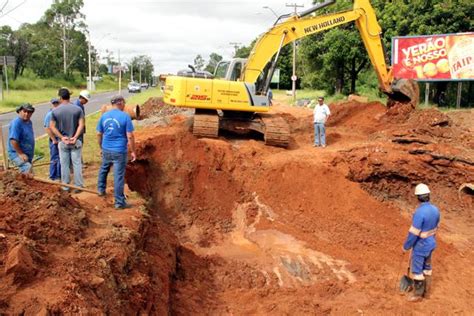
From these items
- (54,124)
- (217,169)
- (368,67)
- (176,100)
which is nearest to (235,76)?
(176,100)

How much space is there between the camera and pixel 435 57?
2294cm

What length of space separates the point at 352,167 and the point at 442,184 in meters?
2.22

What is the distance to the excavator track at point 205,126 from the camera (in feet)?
41.3

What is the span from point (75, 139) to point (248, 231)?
149 inches

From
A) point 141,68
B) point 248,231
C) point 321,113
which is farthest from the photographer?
point 141,68

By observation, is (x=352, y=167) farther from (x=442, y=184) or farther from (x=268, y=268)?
(x=268, y=268)

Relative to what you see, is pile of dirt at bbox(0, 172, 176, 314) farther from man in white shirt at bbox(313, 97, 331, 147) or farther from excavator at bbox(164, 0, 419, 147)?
man in white shirt at bbox(313, 97, 331, 147)

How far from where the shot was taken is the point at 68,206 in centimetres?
577

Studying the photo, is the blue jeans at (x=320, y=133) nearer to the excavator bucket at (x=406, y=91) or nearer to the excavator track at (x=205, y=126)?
the excavator track at (x=205, y=126)

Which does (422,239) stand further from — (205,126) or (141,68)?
(141,68)

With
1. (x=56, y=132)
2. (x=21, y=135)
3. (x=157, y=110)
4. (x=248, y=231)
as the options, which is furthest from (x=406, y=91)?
(x=157, y=110)

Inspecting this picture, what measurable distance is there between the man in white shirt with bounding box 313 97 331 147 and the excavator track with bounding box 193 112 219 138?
9.61 feet

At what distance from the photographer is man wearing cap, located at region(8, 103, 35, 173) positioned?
24.5 ft

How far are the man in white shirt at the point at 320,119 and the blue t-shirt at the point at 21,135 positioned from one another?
8059 mm
